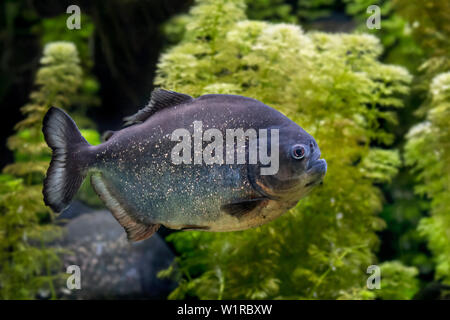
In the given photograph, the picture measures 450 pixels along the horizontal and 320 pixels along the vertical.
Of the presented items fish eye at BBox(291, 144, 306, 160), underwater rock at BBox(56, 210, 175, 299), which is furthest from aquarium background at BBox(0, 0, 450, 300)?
fish eye at BBox(291, 144, 306, 160)

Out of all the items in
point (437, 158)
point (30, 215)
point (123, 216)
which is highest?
point (437, 158)

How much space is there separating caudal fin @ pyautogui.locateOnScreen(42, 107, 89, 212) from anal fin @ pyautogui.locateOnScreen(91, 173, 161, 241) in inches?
2.4

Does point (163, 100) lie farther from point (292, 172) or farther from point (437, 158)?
point (437, 158)

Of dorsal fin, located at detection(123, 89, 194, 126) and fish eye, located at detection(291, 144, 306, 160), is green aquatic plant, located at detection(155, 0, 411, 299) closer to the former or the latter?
dorsal fin, located at detection(123, 89, 194, 126)

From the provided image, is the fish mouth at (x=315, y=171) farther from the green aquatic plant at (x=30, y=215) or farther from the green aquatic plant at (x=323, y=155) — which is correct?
the green aquatic plant at (x=30, y=215)

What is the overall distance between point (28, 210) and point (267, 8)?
433 cm

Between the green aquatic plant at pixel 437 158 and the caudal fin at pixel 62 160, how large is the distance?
377cm

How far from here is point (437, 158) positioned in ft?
14.9

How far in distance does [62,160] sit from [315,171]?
769mm

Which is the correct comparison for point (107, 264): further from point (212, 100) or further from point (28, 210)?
point (212, 100)

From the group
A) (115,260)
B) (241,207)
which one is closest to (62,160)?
(241,207)

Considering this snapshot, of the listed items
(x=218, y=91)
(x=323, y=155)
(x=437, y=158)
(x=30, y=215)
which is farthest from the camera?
(x=437, y=158)

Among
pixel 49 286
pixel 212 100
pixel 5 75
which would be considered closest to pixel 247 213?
pixel 212 100

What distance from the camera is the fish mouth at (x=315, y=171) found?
47.2 inches
